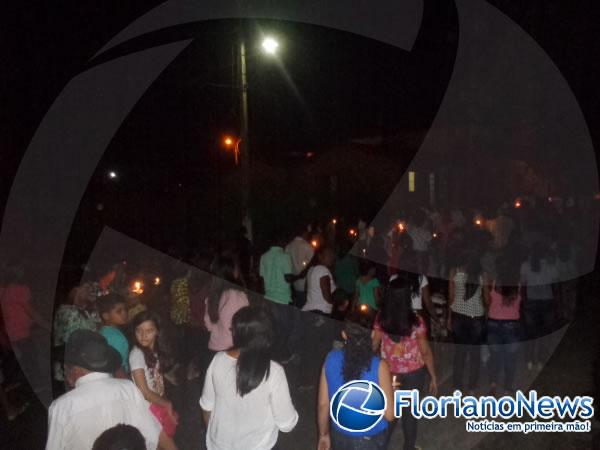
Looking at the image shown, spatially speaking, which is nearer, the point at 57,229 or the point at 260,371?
the point at 260,371

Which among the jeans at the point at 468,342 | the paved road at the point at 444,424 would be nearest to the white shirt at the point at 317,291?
the paved road at the point at 444,424

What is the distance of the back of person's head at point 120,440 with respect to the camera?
2.52 meters

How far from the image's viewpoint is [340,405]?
3693 millimetres

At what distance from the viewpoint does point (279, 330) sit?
22.5ft

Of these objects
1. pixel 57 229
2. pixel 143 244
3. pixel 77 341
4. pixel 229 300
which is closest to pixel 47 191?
pixel 57 229

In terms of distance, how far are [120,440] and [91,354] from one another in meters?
0.76

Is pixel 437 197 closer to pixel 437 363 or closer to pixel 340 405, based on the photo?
pixel 437 363

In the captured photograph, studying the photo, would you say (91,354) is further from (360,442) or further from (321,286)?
(321,286)

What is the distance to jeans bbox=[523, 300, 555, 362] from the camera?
262 inches

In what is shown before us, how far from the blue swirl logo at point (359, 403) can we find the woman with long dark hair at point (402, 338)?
0.75 metres

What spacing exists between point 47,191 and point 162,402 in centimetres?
1645

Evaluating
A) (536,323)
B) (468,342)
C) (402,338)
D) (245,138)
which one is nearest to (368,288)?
(468,342)

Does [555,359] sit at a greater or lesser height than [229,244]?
lesser

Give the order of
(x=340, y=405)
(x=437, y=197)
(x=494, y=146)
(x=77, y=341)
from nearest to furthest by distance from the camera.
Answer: (x=77, y=341), (x=340, y=405), (x=494, y=146), (x=437, y=197)
